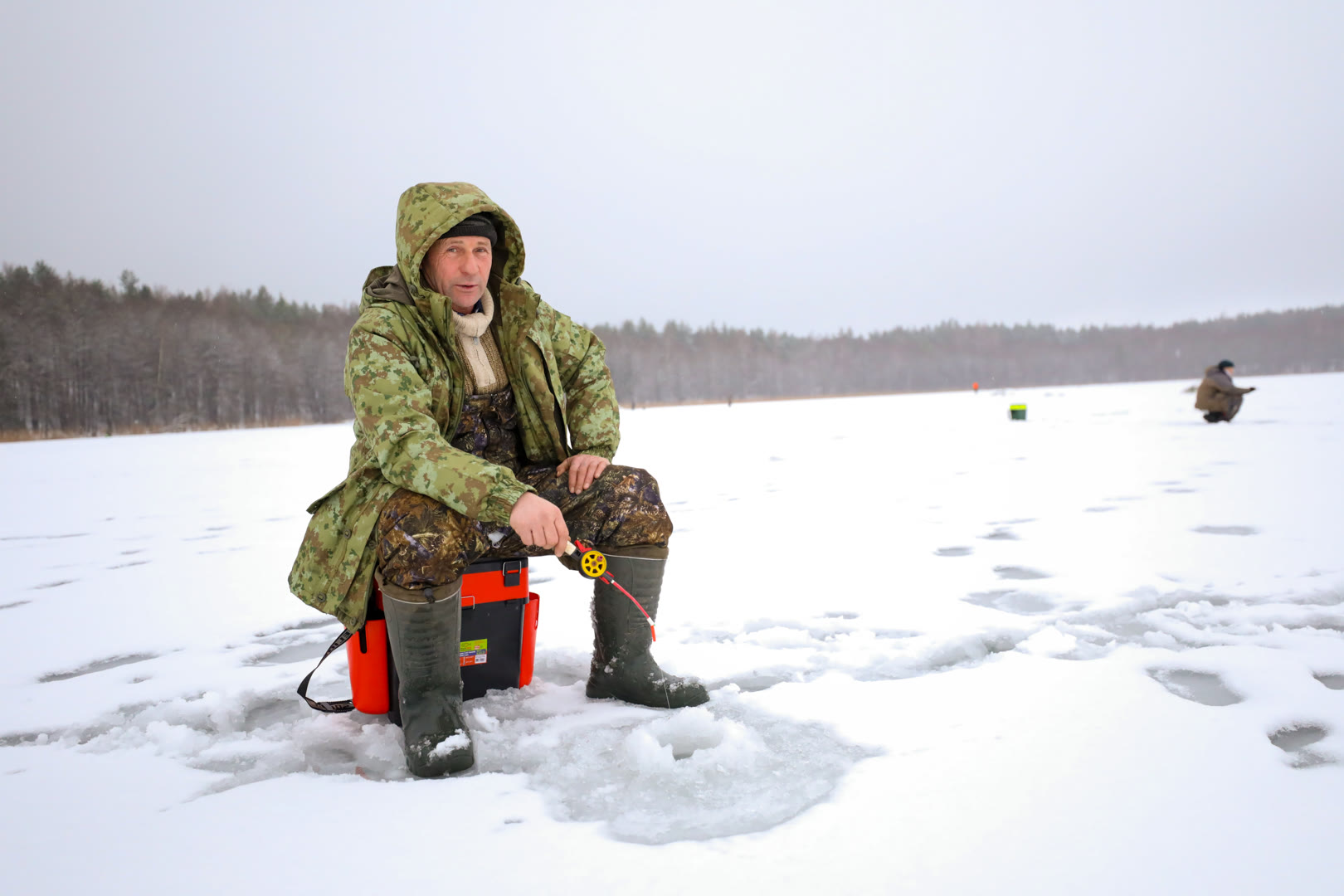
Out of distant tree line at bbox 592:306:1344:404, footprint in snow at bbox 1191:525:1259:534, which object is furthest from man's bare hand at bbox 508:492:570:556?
distant tree line at bbox 592:306:1344:404

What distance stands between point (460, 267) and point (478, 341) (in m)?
0.23

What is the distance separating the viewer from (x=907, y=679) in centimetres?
238

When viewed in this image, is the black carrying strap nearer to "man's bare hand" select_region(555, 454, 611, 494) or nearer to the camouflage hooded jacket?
the camouflage hooded jacket

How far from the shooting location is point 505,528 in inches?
85.4

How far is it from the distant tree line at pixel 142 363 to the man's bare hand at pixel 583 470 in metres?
43.4

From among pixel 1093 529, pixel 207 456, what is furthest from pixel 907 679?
pixel 207 456

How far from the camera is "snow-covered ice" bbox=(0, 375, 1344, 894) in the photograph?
1438 millimetres

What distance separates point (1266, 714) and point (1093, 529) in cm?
292

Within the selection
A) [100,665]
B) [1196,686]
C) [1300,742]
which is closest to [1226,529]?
[1196,686]

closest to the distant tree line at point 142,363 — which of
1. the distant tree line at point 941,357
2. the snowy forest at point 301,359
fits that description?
the snowy forest at point 301,359

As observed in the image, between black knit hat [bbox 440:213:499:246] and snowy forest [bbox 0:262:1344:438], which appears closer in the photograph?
black knit hat [bbox 440:213:499:246]

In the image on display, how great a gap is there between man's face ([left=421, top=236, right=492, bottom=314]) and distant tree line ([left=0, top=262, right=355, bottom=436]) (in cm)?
4320

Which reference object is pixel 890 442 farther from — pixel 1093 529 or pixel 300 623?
pixel 300 623

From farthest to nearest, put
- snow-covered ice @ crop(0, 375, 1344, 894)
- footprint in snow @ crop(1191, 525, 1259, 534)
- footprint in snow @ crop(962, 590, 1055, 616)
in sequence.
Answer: footprint in snow @ crop(1191, 525, 1259, 534) < footprint in snow @ crop(962, 590, 1055, 616) < snow-covered ice @ crop(0, 375, 1344, 894)
